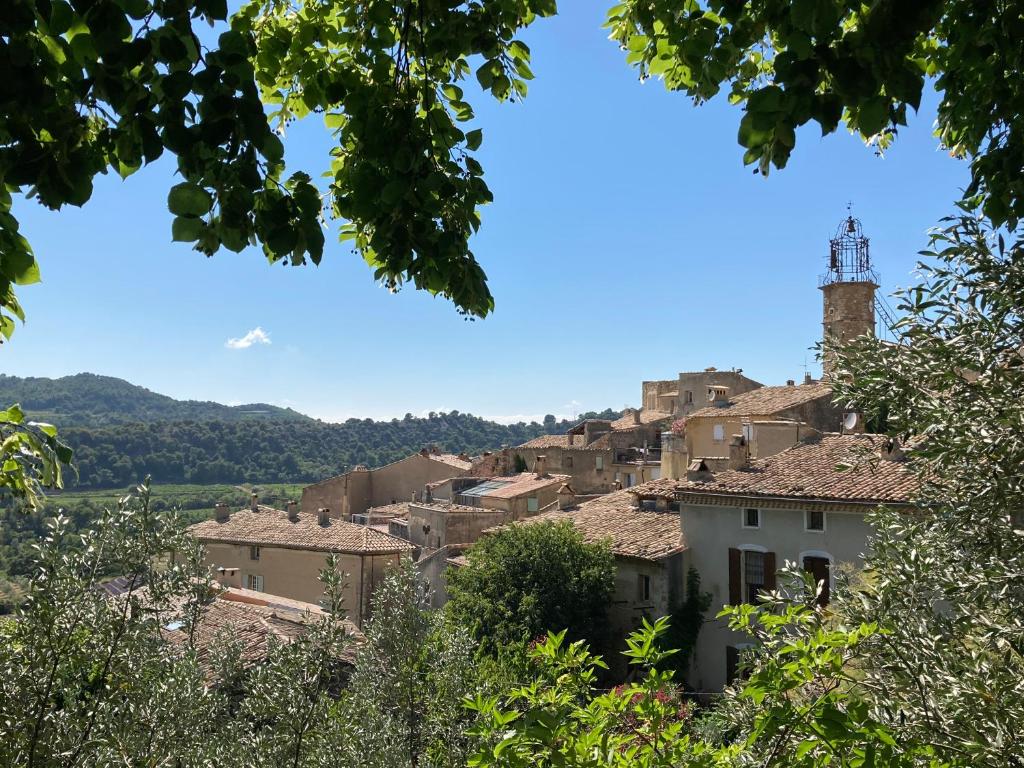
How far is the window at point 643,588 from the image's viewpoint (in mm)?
22953

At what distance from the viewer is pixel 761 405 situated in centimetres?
3444

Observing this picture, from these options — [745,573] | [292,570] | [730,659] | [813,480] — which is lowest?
[730,659]

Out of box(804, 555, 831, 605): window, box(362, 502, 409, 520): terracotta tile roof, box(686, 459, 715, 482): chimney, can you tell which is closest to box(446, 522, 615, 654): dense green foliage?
box(686, 459, 715, 482): chimney

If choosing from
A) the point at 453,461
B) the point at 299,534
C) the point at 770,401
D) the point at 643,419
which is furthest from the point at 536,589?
the point at 643,419

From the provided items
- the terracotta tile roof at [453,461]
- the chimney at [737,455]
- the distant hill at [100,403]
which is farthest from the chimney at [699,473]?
the distant hill at [100,403]

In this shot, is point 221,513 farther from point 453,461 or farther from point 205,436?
point 205,436

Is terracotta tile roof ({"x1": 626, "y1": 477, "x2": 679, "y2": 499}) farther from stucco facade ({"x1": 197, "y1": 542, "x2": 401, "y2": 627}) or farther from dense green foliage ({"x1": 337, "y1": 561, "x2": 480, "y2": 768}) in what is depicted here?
dense green foliage ({"x1": 337, "y1": 561, "x2": 480, "y2": 768})

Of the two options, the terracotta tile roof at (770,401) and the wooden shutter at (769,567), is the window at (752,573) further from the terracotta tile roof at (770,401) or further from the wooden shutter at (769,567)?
the terracotta tile roof at (770,401)

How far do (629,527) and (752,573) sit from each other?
17.5 ft

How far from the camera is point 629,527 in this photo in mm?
25688

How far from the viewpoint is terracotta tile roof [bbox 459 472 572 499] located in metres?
35.6

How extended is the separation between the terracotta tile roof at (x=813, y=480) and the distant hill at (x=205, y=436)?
6621 centimetres

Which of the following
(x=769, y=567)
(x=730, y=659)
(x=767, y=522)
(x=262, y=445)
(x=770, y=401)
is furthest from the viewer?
(x=262, y=445)

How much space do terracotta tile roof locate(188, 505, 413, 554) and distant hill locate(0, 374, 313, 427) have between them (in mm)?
104191
